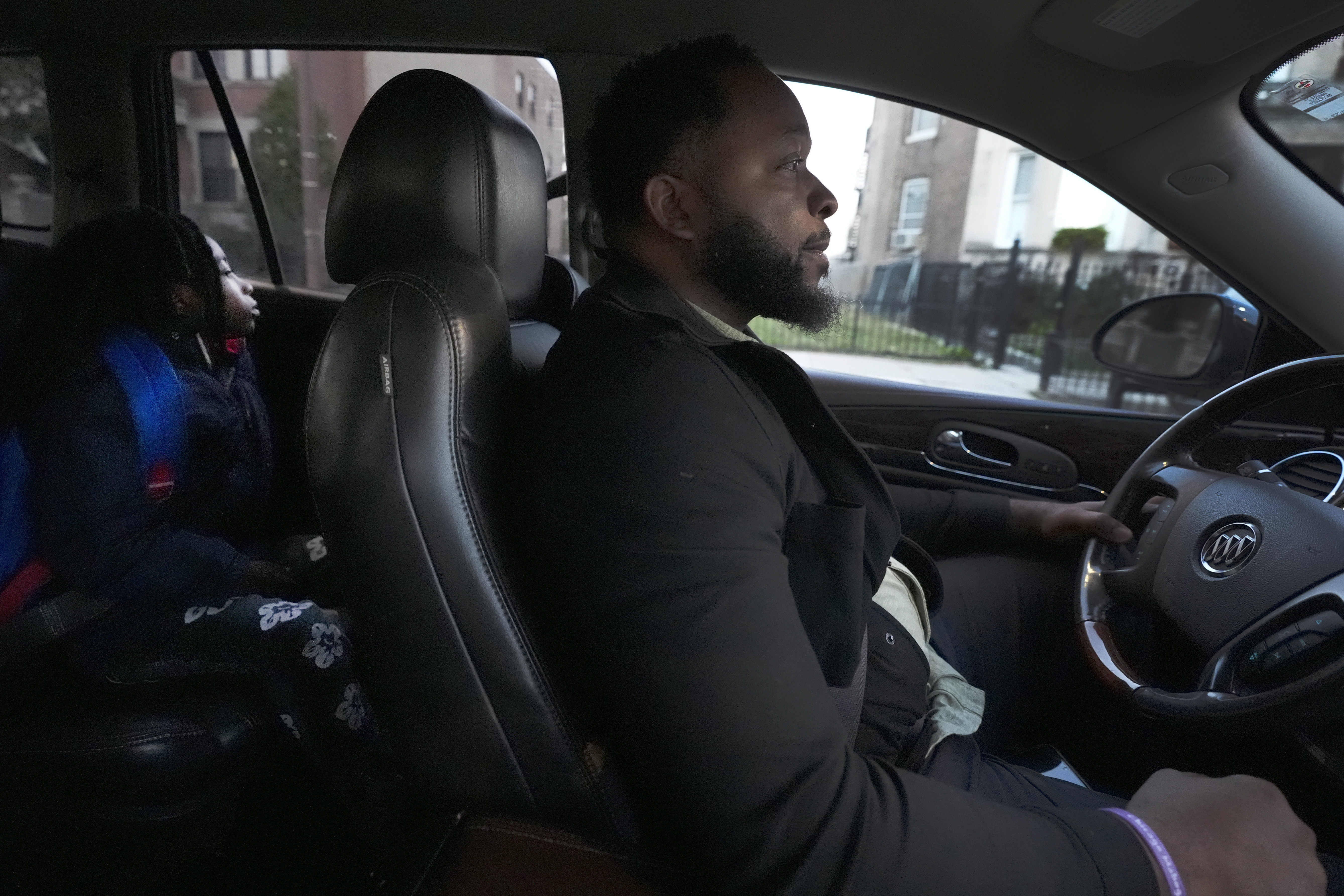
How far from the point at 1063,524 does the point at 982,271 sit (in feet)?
27.8

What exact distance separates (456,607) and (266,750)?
92 centimetres

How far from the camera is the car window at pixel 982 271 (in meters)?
2.65

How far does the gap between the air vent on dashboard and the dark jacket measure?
2.83ft

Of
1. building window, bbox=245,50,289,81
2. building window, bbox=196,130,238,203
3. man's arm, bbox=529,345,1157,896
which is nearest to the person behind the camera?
man's arm, bbox=529,345,1157,896

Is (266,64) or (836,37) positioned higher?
(836,37)

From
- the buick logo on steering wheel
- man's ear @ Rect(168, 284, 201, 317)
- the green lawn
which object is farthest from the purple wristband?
the green lawn

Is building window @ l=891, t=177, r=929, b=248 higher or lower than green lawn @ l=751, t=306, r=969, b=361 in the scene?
higher

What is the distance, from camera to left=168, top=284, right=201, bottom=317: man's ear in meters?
1.86

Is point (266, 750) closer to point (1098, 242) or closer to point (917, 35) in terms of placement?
point (917, 35)

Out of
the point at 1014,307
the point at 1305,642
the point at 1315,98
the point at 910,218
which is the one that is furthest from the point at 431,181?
the point at 1014,307

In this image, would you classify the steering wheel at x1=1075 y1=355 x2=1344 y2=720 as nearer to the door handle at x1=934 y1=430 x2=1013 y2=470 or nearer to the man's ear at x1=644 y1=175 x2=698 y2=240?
the door handle at x1=934 y1=430 x2=1013 y2=470

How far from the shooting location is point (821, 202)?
1.39m

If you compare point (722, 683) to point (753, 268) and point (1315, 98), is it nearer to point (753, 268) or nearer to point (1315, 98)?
point (753, 268)

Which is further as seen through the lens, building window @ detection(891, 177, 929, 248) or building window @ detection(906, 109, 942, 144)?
building window @ detection(891, 177, 929, 248)
